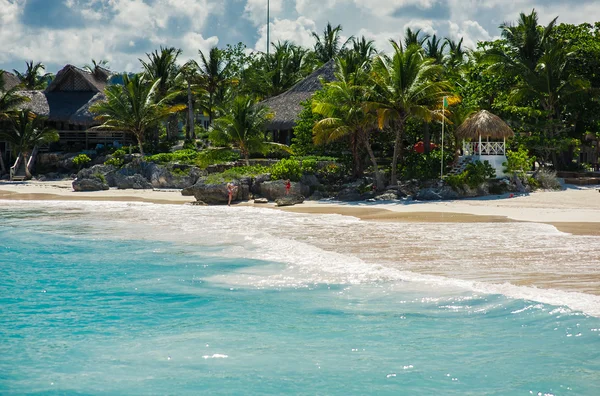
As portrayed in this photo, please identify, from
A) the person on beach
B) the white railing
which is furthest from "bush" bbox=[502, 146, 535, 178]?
the person on beach

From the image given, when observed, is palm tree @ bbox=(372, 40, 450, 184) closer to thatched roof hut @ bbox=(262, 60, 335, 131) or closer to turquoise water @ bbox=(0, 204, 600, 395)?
thatched roof hut @ bbox=(262, 60, 335, 131)

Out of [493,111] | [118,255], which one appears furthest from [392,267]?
[493,111]

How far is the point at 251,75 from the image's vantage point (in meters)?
42.8

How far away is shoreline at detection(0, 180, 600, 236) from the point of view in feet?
58.1

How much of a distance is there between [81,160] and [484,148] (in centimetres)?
2167

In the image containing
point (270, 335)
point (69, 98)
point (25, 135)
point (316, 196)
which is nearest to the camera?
point (270, 335)

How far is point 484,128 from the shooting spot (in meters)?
23.8

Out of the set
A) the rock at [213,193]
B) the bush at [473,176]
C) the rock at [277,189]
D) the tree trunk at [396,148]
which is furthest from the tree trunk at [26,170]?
the bush at [473,176]

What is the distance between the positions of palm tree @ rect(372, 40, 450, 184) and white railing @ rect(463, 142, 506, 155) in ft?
7.01

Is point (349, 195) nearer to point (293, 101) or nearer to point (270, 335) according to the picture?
point (293, 101)

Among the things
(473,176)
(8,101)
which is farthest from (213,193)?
(8,101)

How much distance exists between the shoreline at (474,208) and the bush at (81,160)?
800 cm

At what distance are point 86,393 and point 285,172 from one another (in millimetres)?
18608

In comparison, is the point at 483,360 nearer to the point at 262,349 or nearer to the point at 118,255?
the point at 262,349
